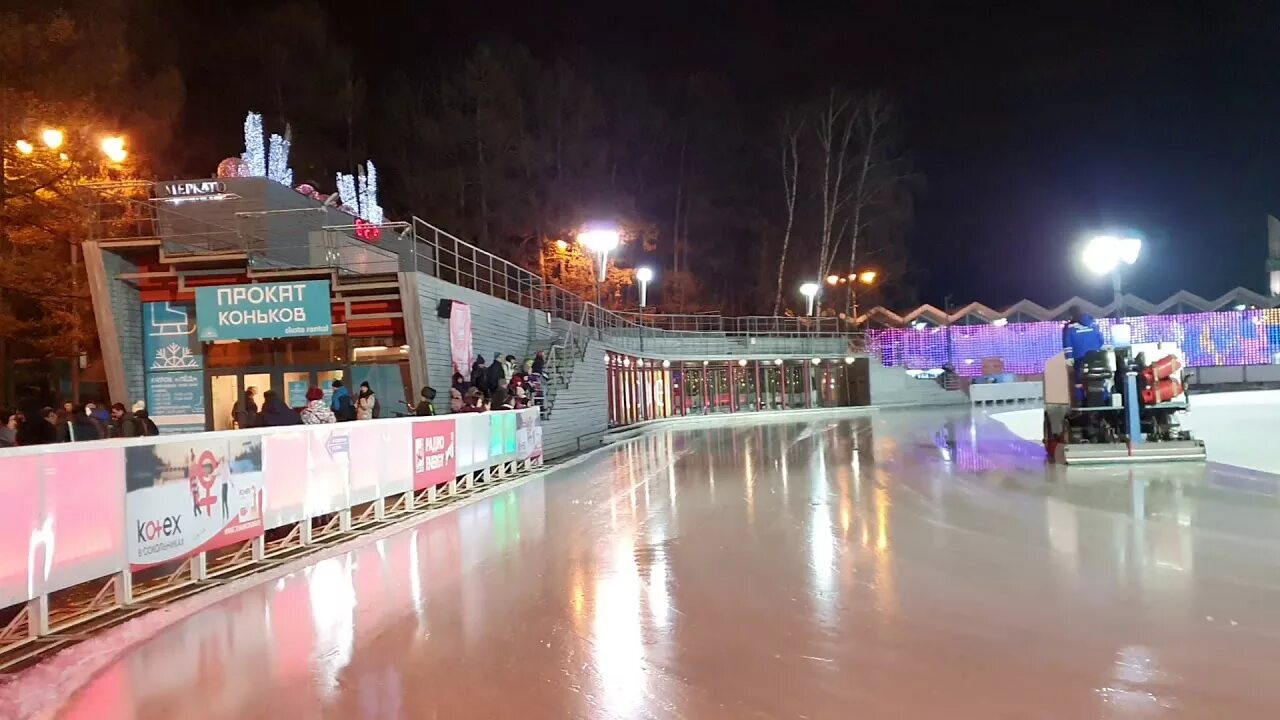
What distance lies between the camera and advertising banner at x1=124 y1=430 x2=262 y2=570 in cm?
720

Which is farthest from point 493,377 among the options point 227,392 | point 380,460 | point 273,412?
point 380,460

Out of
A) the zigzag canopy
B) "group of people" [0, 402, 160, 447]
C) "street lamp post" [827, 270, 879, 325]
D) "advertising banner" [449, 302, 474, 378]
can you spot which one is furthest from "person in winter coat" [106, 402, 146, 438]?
the zigzag canopy

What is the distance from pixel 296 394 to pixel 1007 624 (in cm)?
1713

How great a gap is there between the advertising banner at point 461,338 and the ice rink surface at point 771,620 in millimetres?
6372

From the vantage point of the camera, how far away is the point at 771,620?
620cm

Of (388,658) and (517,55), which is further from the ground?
(517,55)

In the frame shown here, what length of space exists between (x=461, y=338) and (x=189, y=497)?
34.1 feet

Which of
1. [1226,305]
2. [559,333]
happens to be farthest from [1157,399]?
[1226,305]

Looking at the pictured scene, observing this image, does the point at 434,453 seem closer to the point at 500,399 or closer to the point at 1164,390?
the point at 500,399

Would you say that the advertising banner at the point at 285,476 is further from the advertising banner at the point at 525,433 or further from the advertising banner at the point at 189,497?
the advertising banner at the point at 525,433

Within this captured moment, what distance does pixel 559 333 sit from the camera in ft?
85.7

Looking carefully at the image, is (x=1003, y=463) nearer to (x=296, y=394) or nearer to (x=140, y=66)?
(x=296, y=394)

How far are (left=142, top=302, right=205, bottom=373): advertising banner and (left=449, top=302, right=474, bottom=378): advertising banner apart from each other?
5.77 meters

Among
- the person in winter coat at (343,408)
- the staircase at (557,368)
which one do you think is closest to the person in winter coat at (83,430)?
the person in winter coat at (343,408)
